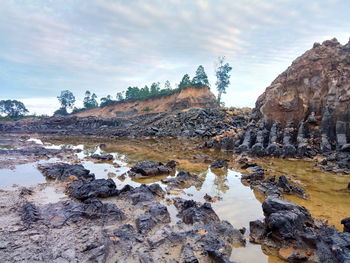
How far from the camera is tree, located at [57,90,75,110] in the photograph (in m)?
104

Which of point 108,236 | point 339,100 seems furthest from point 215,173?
point 339,100

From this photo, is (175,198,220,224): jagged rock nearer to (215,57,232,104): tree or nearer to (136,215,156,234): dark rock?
(136,215,156,234): dark rock

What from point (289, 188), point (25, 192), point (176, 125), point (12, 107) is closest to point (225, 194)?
point (289, 188)

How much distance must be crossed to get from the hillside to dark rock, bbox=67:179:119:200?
47478 mm

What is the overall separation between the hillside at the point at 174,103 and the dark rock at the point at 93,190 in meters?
47.5

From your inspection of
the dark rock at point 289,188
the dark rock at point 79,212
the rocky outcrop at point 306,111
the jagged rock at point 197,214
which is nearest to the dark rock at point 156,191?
the jagged rock at point 197,214

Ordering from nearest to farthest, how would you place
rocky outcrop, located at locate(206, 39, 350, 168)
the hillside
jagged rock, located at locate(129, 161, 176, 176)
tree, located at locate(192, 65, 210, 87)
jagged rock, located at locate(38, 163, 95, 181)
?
jagged rock, located at locate(38, 163, 95, 181) → jagged rock, located at locate(129, 161, 176, 176) → rocky outcrop, located at locate(206, 39, 350, 168) → the hillside → tree, located at locate(192, 65, 210, 87)

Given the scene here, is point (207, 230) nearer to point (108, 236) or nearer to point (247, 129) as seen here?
point (108, 236)

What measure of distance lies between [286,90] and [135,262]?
25521mm

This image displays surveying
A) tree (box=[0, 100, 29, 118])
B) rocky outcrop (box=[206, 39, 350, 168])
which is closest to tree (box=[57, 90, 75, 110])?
tree (box=[0, 100, 29, 118])

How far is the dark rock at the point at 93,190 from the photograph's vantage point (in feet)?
28.4

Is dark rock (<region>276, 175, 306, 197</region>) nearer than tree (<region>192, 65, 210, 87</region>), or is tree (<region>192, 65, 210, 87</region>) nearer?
dark rock (<region>276, 175, 306, 197</region>)

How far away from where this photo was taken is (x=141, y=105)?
2611 inches

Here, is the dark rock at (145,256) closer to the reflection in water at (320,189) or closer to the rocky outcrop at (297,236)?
the rocky outcrop at (297,236)
